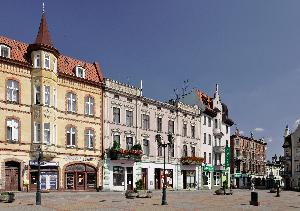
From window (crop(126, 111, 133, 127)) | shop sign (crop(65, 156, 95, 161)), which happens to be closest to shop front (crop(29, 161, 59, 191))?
shop sign (crop(65, 156, 95, 161))

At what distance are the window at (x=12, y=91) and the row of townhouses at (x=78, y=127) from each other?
0.30 feet

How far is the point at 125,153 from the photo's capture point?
45844 millimetres

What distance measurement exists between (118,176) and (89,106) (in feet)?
29.6

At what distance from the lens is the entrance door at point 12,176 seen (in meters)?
36.7

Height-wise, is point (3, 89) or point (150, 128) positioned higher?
point (3, 89)

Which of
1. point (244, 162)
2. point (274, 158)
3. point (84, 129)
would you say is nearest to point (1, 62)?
point (84, 129)

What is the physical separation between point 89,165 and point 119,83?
10353 millimetres

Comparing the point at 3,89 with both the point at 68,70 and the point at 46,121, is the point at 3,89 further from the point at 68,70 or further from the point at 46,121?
the point at 68,70

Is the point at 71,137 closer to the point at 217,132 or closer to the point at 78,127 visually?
the point at 78,127

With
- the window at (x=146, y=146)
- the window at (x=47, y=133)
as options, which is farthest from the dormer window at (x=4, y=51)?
the window at (x=146, y=146)

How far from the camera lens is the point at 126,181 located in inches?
1859

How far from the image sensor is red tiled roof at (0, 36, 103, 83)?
3878 centimetres

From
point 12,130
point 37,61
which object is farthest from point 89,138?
point 37,61

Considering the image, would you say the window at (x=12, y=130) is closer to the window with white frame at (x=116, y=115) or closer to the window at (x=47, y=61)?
the window at (x=47, y=61)
